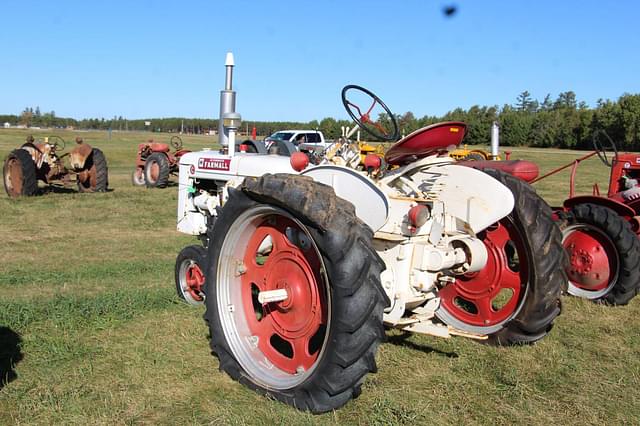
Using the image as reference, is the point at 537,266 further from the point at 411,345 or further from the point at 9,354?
the point at 9,354

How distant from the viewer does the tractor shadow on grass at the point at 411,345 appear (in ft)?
13.4

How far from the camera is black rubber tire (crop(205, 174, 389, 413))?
275 centimetres

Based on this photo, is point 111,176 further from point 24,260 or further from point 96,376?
point 96,376

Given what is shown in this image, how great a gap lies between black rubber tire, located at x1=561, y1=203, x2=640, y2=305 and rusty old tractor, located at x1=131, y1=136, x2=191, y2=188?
10.9m

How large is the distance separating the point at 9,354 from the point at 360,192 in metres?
2.43

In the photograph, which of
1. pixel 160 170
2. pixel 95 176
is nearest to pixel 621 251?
pixel 95 176

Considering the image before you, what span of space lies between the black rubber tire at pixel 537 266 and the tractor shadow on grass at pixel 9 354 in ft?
10.3

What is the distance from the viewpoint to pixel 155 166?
1560 cm

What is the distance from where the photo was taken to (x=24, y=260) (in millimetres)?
6590

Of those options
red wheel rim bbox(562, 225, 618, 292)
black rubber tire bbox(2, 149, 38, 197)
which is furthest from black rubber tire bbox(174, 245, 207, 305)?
black rubber tire bbox(2, 149, 38, 197)

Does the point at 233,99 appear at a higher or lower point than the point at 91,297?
higher

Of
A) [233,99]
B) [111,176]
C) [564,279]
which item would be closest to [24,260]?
Result: [233,99]

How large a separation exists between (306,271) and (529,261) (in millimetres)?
1617

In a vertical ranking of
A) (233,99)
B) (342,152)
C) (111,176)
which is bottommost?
(111,176)
